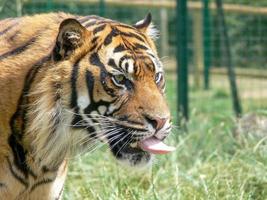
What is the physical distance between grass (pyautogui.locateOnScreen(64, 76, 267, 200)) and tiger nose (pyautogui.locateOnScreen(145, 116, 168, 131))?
0.96 metres

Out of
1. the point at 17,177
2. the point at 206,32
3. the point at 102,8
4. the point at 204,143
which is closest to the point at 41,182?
the point at 17,177

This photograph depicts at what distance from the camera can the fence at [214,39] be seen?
9047 mm

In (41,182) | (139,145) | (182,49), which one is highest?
(182,49)

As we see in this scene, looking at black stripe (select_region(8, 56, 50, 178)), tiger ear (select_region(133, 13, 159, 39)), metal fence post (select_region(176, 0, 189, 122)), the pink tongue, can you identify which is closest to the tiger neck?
black stripe (select_region(8, 56, 50, 178))

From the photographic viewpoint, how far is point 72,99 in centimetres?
342

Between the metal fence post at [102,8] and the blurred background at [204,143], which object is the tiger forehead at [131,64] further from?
the metal fence post at [102,8]

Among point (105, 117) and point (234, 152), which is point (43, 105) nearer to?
point (105, 117)

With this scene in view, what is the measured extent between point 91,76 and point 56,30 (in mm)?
406

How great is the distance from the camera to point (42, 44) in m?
3.61

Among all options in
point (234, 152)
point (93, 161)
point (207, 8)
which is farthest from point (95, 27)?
point (207, 8)

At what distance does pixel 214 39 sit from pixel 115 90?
7.25m

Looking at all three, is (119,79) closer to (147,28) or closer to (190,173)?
(147,28)

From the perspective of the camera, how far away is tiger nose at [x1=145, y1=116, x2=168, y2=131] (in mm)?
3279

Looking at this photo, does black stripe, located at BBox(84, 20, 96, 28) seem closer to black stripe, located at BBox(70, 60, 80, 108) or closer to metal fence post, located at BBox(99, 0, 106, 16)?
black stripe, located at BBox(70, 60, 80, 108)
